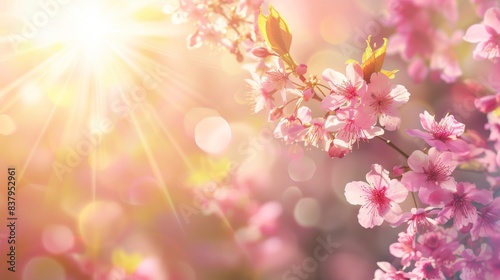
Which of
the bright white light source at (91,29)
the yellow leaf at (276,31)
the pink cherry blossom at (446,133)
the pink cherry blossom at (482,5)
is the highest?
the bright white light source at (91,29)

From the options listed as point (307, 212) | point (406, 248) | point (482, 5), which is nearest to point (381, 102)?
point (406, 248)

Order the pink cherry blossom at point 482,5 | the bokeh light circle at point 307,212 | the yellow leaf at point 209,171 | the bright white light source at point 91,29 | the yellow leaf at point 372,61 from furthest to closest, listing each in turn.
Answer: the bokeh light circle at point 307,212 < the yellow leaf at point 209,171 < the bright white light source at point 91,29 < the pink cherry blossom at point 482,5 < the yellow leaf at point 372,61

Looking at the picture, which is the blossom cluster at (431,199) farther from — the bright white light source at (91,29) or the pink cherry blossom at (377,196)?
the bright white light source at (91,29)

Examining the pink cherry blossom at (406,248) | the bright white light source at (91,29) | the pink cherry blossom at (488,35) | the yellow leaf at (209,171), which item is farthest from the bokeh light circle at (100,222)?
the pink cherry blossom at (488,35)

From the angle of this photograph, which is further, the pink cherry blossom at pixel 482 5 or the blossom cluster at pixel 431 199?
the pink cherry blossom at pixel 482 5

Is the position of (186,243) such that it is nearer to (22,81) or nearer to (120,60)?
(120,60)

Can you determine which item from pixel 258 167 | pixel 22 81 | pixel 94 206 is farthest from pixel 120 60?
pixel 258 167
